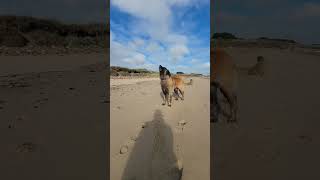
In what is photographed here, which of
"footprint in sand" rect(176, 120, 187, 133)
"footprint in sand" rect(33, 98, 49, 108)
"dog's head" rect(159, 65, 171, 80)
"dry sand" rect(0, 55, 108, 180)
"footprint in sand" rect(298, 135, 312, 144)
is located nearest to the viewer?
"dry sand" rect(0, 55, 108, 180)

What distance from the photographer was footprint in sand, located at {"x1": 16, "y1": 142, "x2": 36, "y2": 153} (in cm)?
261

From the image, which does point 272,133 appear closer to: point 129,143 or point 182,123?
point 182,123

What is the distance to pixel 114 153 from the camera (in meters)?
2.86

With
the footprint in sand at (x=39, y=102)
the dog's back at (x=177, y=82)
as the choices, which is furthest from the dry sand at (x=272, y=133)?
the footprint in sand at (x=39, y=102)

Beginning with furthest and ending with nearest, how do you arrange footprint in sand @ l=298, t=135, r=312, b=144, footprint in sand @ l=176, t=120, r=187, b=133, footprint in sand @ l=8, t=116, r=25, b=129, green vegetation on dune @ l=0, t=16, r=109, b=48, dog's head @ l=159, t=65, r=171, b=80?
green vegetation on dune @ l=0, t=16, r=109, b=48 → dog's head @ l=159, t=65, r=171, b=80 → footprint in sand @ l=176, t=120, r=187, b=133 → footprint in sand @ l=8, t=116, r=25, b=129 → footprint in sand @ l=298, t=135, r=312, b=144

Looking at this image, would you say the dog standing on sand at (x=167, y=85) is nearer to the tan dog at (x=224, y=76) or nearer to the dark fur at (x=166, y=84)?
the dark fur at (x=166, y=84)

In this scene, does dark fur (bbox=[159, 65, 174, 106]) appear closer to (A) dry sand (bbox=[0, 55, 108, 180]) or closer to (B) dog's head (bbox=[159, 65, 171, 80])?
(B) dog's head (bbox=[159, 65, 171, 80])

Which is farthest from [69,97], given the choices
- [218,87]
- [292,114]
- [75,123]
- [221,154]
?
[292,114]

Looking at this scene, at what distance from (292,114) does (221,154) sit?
147cm

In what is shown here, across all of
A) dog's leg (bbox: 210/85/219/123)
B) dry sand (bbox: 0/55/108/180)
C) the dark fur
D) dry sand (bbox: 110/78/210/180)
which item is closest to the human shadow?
dry sand (bbox: 110/78/210/180)

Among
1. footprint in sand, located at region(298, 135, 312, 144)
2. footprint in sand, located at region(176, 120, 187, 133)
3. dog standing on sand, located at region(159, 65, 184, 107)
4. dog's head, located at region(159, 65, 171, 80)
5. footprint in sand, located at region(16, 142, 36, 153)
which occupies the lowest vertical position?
footprint in sand, located at region(16, 142, 36, 153)

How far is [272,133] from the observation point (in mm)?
A: 3088

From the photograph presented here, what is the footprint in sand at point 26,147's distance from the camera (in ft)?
8.55

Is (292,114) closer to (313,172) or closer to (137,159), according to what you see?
(313,172)
